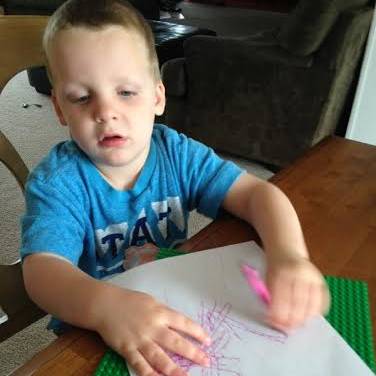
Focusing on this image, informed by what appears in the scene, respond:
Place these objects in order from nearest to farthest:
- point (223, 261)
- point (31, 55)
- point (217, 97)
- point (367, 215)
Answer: point (223, 261), point (367, 215), point (31, 55), point (217, 97)

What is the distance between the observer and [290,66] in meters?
1.87

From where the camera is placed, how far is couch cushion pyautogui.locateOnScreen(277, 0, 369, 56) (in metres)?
1.73

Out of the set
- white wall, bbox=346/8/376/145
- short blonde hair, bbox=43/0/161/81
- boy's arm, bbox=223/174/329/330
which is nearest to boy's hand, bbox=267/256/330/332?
boy's arm, bbox=223/174/329/330

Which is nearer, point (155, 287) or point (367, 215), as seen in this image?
point (155, 287)

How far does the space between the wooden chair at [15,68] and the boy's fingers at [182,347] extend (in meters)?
0.43

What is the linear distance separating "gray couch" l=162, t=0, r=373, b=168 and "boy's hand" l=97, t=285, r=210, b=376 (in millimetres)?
1608

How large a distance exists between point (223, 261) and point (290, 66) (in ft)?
5.05

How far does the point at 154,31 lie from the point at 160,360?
263cm

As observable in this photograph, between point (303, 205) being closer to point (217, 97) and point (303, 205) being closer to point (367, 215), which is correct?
Answer: point (367, 215)

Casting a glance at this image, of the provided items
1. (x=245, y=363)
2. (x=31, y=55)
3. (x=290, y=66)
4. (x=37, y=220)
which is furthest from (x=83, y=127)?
(x=290, y=66)

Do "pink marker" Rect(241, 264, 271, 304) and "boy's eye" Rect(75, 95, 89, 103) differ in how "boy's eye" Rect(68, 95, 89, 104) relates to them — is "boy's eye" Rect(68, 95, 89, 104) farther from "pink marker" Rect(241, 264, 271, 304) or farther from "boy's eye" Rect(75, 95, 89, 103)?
"pink marker" Rect(241, 264, 271, 304)

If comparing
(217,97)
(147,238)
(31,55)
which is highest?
(31,55)

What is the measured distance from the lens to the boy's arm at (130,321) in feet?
1.28

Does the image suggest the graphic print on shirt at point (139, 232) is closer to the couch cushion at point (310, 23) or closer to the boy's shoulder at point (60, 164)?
the boy's shoulder at point (60, 164)
